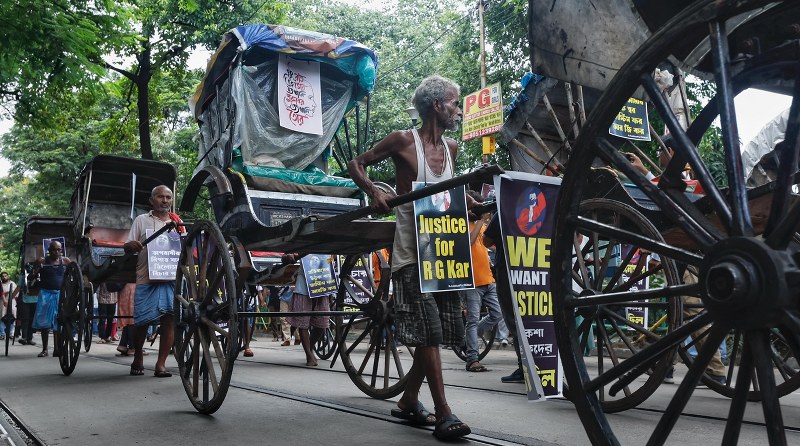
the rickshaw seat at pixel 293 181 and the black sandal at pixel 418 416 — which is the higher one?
the rickshaw seat at pixel 293 181

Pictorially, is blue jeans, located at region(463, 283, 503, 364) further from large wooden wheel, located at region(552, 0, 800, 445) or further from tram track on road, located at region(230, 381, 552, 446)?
large wooden wheel, located at region(552, 0, 800, 445)

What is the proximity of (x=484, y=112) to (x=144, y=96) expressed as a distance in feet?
33.7

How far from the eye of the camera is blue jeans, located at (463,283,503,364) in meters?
8.78

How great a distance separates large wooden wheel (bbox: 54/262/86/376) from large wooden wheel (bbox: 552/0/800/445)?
6.63 meters

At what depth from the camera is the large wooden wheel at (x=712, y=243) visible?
191 cm

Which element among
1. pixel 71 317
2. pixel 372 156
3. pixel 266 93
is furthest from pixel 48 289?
pixel 372 156

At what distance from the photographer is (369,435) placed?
434cm

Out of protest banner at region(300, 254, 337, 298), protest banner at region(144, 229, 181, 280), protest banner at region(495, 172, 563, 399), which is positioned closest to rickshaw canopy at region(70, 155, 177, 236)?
protest banner at region(300, 254, 337, 298)

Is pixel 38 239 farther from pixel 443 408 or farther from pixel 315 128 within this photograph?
pixel 443 408

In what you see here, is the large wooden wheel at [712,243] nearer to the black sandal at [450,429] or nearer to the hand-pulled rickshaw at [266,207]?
the black sandal at [450,429]

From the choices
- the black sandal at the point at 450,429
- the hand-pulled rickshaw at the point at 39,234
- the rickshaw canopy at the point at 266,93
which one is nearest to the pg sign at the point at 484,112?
the rickshaw canopy at the point at 266,93

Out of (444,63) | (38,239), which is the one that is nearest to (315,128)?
(38,239)

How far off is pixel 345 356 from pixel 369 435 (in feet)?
7.44

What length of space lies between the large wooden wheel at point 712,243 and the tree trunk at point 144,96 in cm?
1945
